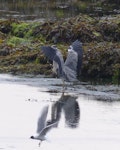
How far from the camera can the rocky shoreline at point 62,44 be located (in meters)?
17.7

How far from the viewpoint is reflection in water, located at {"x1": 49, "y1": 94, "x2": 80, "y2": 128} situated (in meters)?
13.3

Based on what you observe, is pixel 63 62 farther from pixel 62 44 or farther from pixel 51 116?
pixel 62 44

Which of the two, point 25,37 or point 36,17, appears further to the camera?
point 36,17

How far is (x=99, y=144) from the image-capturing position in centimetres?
1181

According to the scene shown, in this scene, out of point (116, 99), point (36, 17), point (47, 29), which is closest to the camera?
point (116, 99)

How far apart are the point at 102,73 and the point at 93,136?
546cm

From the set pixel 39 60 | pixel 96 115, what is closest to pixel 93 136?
pixel 96 115

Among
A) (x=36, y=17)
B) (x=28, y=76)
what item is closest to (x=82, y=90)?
(x=28, y=76)

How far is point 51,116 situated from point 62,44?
22.9 feet

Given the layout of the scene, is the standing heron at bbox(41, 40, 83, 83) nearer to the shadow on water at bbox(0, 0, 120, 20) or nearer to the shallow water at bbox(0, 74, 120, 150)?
the shallow water at bbox(0, 74, 120, 150)

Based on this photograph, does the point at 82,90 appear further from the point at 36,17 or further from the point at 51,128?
the point at 36,17

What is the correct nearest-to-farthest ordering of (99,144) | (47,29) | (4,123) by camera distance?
(99,144), (4,123), (47,29)

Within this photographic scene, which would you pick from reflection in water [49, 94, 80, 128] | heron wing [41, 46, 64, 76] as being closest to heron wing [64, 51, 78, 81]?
heron wing [41, 46, 64, 76]

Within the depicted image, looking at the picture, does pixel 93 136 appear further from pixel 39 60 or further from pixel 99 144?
pixel 39 60
